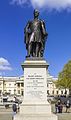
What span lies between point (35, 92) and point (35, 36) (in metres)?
4.20

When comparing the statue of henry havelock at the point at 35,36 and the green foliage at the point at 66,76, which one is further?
the green foliage at the point at 66,76

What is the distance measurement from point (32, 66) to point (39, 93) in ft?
6.09

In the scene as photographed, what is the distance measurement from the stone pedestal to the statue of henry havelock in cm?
120

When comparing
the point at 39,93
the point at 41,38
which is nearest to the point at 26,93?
the point at 39,93

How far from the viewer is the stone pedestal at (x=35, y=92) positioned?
26844mm

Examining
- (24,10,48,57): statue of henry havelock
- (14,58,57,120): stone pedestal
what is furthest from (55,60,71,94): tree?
(14,58,57,120): stone pedestal

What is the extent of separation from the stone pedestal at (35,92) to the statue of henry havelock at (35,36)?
1203 millimetres

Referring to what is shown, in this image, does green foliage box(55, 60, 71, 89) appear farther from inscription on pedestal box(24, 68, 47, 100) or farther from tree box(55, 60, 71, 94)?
inscription on pedestal box(24, 68, 47, 100)

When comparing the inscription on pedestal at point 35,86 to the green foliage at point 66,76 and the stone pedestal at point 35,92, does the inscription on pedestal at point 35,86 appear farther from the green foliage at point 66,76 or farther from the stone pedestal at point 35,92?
the green foliage at point 66,76

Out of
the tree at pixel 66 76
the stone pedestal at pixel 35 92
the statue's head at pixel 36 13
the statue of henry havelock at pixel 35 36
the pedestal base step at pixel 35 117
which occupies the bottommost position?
the pedestal base step at pixel 35 117

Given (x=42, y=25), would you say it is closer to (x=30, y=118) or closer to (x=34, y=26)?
(x=34, y=26)

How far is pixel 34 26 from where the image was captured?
29203 millimetres

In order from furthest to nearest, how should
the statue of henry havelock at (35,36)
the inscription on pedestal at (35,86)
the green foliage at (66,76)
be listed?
the green foliage at (66,76) → the statue of henry havelock at (35,36) → the inscription on pedestal at (35,86)

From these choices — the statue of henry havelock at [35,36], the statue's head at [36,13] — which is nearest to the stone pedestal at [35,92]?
the statue of henry havelock at [35,36]
